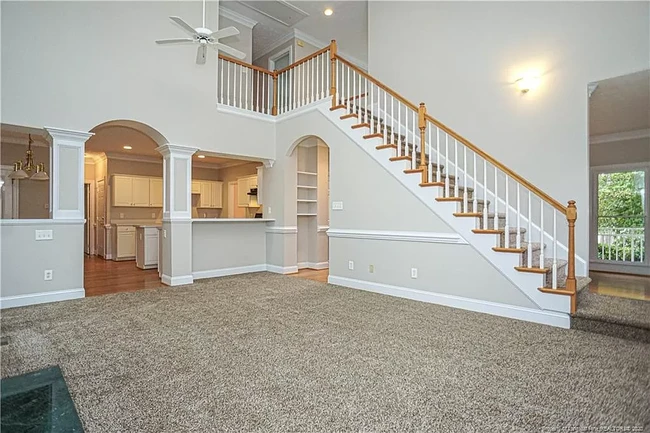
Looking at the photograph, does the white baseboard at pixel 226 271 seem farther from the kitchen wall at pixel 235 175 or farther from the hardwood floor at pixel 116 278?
the kitchen wall at pixel 235 175

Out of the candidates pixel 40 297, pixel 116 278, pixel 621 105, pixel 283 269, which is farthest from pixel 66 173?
pixel 621 105

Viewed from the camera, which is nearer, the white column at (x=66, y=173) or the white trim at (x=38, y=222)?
the white trim at (x=38, y=222)

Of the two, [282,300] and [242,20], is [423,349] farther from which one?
[242,20]

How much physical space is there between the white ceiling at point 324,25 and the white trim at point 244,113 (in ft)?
8.11

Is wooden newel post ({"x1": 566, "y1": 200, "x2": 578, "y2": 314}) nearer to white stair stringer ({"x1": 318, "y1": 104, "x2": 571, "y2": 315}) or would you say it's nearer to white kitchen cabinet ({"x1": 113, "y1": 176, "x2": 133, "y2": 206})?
white stair stringer ({"x1": 318, "y1": 104, "x2": 571, "y2": 315})

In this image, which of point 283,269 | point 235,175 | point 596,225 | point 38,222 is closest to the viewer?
point 38,222

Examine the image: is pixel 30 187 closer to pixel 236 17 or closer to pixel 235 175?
pixel 235 175

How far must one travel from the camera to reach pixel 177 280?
5.67 metres

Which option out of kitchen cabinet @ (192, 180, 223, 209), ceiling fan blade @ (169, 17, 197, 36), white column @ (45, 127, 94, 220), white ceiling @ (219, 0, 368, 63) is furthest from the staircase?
kitchen cabinet @ (192, 180, 223, 209)

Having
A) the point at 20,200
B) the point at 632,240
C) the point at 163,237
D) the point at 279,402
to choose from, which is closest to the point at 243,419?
the point at 279,402

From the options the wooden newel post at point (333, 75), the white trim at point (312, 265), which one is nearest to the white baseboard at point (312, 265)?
the white trim at point (312, 265)

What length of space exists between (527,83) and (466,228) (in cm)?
222

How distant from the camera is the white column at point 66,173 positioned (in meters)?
4.56

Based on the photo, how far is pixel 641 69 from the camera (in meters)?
3.88
